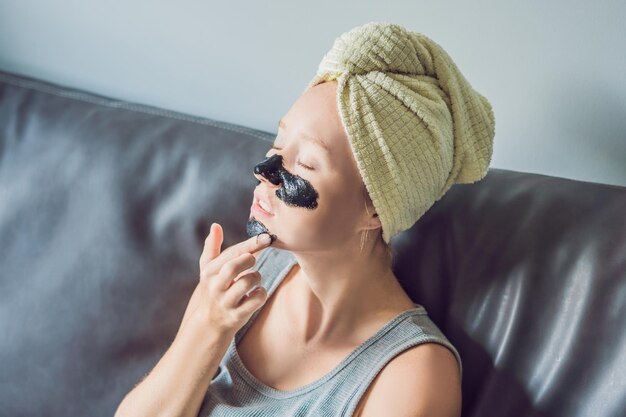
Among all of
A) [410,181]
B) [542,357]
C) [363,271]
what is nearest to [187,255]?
[363,271]

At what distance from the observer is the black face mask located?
0.95m

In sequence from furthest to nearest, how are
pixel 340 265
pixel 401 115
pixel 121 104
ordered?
pixel 121 104 < pixel 340 265 < pixel 401 115

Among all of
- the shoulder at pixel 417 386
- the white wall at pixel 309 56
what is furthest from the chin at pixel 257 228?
the white wall at pixel 309 56

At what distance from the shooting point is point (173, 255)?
126cm

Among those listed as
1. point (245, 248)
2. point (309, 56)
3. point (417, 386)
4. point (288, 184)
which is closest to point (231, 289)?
point (245, 248)

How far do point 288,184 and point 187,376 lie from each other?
333 millimetres

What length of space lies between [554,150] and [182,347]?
642 millimetres

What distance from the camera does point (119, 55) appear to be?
1499 millimetres

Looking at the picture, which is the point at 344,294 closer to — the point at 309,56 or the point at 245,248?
the point at 245,248

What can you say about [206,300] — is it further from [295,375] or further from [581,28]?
[581,28]

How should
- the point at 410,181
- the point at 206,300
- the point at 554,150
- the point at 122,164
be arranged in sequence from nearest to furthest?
the point at 410,181, the point at 206,300, the point at 554,150, the point at 122,164

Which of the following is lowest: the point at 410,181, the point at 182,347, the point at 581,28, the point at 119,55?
the point at 182,347

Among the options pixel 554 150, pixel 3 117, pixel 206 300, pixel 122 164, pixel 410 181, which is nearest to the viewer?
pixel 410 181

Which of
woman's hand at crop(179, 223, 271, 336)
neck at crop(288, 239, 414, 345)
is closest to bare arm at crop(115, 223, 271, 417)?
woman's hand at crop(179, 223, 271, 336)
